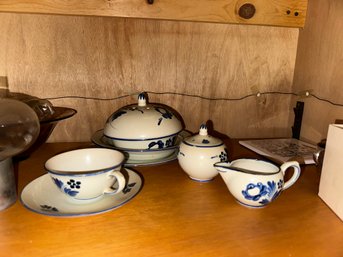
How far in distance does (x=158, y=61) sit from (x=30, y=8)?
374 millimetres

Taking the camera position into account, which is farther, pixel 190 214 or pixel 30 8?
pixel 30 8

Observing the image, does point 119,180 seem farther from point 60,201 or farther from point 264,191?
point 264,191

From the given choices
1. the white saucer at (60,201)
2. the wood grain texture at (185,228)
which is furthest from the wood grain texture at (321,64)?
the white saucer at (60,201)

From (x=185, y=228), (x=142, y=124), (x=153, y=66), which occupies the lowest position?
(x=185, y=228)

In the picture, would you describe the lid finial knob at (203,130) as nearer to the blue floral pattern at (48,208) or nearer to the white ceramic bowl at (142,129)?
the white ceramic bowl at (142,129)

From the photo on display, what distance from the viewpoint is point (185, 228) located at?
483mm

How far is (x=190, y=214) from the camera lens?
53 cm

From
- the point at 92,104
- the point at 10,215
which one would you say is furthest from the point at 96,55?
the point at 10,215

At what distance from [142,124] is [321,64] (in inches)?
22.0

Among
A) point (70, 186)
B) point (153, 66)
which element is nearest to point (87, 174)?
point (70, 186)

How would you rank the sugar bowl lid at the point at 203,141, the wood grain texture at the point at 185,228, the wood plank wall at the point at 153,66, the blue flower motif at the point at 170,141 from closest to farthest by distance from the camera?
the wood grain texture at the point at 185,228, the sugar bowl lid at the point at 203,141, the blue flower motif at the point at 170,141, the wood plank wall at the point at 153,66

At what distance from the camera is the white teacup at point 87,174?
514mm

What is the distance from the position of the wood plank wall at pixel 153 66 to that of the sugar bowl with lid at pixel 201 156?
36cm

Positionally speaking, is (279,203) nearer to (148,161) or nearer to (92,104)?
(148,161)
